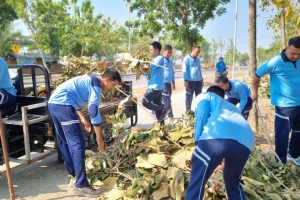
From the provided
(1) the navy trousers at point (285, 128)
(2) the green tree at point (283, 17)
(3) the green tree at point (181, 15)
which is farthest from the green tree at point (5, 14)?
(1) the navy trousers at point (285, 128)

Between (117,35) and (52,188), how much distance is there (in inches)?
1282

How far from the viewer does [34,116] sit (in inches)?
197

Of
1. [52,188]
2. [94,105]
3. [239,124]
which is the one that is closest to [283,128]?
[239,124]

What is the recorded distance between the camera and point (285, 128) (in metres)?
5.13

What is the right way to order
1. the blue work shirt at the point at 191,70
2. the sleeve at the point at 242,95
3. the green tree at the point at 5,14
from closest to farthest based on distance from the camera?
1. the sleeve at the point at 242,95
2. the blue work shirt at the point at 191,70
3. the green tree at the point at 5,14

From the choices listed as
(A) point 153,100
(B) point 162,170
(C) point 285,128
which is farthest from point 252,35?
(B) point 162,170

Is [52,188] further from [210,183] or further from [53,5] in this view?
[53,5]

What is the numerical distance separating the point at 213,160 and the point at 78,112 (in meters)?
2.30

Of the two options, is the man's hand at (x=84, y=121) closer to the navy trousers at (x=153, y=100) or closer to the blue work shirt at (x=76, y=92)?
the blue work shirt at (x=76, y=92)

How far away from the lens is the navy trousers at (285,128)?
511cm

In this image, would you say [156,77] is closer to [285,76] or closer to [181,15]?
[285,76]

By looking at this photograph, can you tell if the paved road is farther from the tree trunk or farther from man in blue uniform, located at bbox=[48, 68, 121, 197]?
the tree trunk

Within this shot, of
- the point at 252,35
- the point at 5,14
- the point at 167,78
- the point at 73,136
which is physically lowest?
the point at 73,136

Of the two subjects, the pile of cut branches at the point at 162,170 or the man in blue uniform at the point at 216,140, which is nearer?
the man in blue uniform at the point at 216,140
